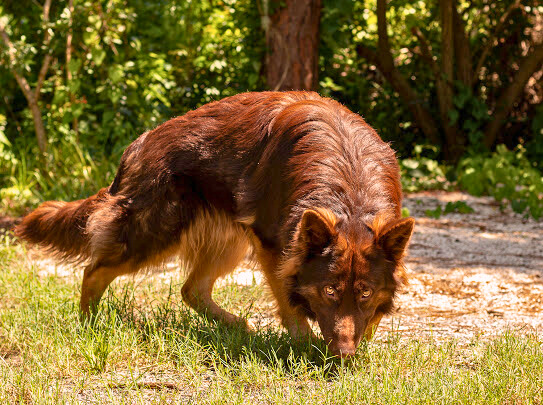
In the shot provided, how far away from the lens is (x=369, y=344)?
4238 mm

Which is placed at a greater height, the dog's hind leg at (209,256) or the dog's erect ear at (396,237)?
the dog's erect ear at (396,237)

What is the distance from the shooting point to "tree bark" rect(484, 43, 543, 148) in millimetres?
11461

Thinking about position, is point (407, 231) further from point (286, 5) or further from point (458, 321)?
point (286, 5)

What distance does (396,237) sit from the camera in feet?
12.8

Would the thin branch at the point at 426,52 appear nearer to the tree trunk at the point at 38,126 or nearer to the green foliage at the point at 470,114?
the green foliage at the point at 470,114

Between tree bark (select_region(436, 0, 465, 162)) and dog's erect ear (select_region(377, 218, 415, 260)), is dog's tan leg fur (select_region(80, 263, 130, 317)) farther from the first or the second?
tree bark (select_region(436, 0, 465, 162))

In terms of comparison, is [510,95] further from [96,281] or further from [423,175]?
[96,281]

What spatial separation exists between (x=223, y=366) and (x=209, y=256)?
1.35 meters

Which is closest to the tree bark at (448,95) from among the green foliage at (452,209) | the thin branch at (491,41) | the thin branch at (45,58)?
the thin branch at (491,41)

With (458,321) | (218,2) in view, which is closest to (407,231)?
(458,321)

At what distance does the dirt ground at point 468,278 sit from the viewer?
16.3 ft

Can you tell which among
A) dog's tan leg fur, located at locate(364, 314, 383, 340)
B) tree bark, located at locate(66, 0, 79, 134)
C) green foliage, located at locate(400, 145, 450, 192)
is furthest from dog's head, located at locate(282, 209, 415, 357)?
green foliage, located at locate(400, 145, 450, 192)

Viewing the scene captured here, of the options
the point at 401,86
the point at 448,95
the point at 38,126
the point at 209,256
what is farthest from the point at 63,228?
the point at 448,95

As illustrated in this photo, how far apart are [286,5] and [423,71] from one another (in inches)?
157
